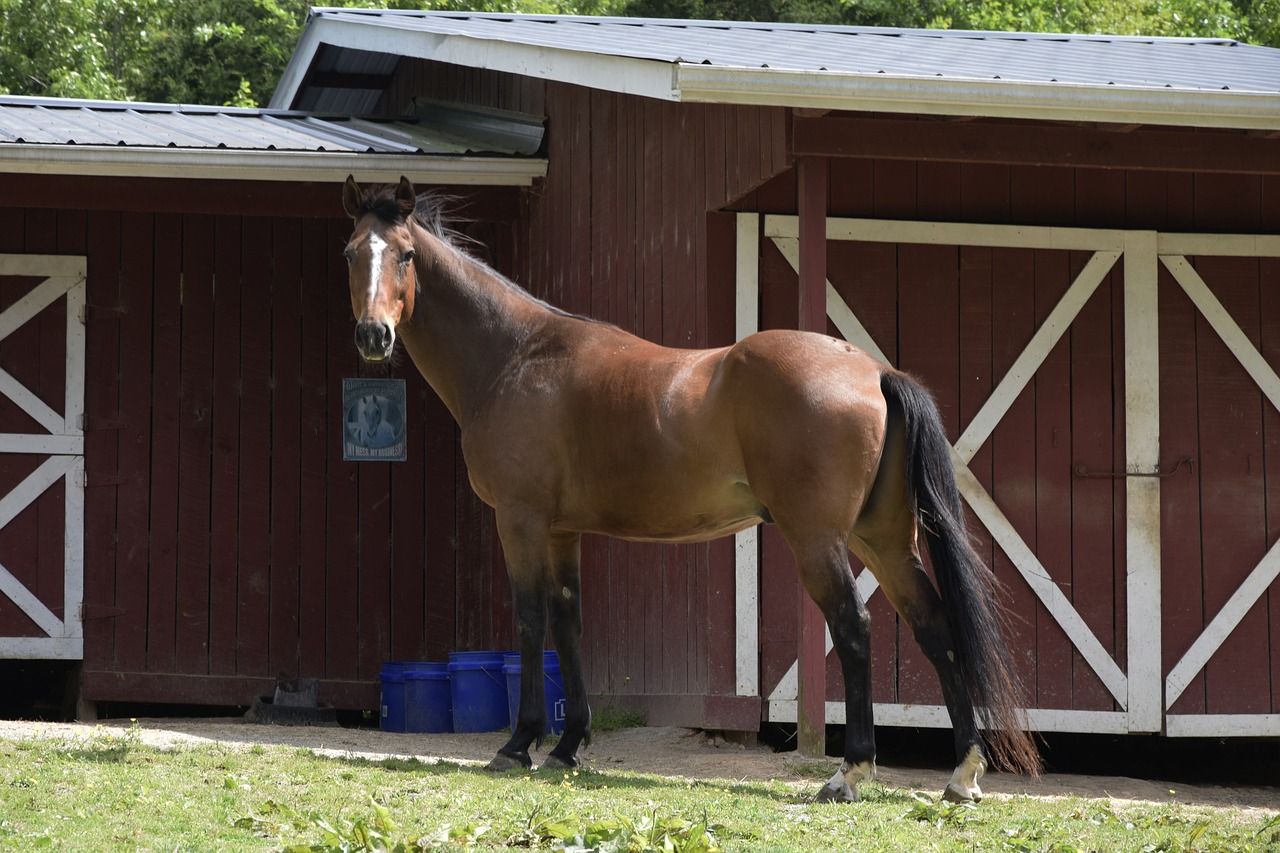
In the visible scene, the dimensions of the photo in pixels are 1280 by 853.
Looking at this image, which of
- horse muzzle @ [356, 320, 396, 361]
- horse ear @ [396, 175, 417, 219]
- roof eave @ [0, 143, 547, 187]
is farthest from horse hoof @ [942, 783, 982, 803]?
roof eave @ [0, 143, 547, 187]

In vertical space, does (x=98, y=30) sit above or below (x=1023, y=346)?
above

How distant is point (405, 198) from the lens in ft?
19.7

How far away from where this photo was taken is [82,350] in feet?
29.1

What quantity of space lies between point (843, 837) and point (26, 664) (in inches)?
269

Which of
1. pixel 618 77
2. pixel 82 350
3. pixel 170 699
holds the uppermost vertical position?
pixel 618 77

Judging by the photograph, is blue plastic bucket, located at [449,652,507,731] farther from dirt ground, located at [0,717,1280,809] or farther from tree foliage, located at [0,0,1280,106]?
tree foliage, located at [0,0,1280,106]

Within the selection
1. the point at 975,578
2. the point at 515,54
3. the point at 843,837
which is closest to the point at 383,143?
the point at 515,54

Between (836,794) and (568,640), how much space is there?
4.31 feet

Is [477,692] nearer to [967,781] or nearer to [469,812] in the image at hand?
[967,781]

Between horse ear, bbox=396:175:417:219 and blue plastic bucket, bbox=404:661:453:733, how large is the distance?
2.94 metres

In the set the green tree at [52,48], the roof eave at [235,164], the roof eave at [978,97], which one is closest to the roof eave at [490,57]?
the roof eave at [978,97]

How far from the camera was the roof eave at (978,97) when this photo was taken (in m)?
5.64

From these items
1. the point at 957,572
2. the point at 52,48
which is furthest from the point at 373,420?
the point at 52,48

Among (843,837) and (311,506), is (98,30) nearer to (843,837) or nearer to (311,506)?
(311,506)
